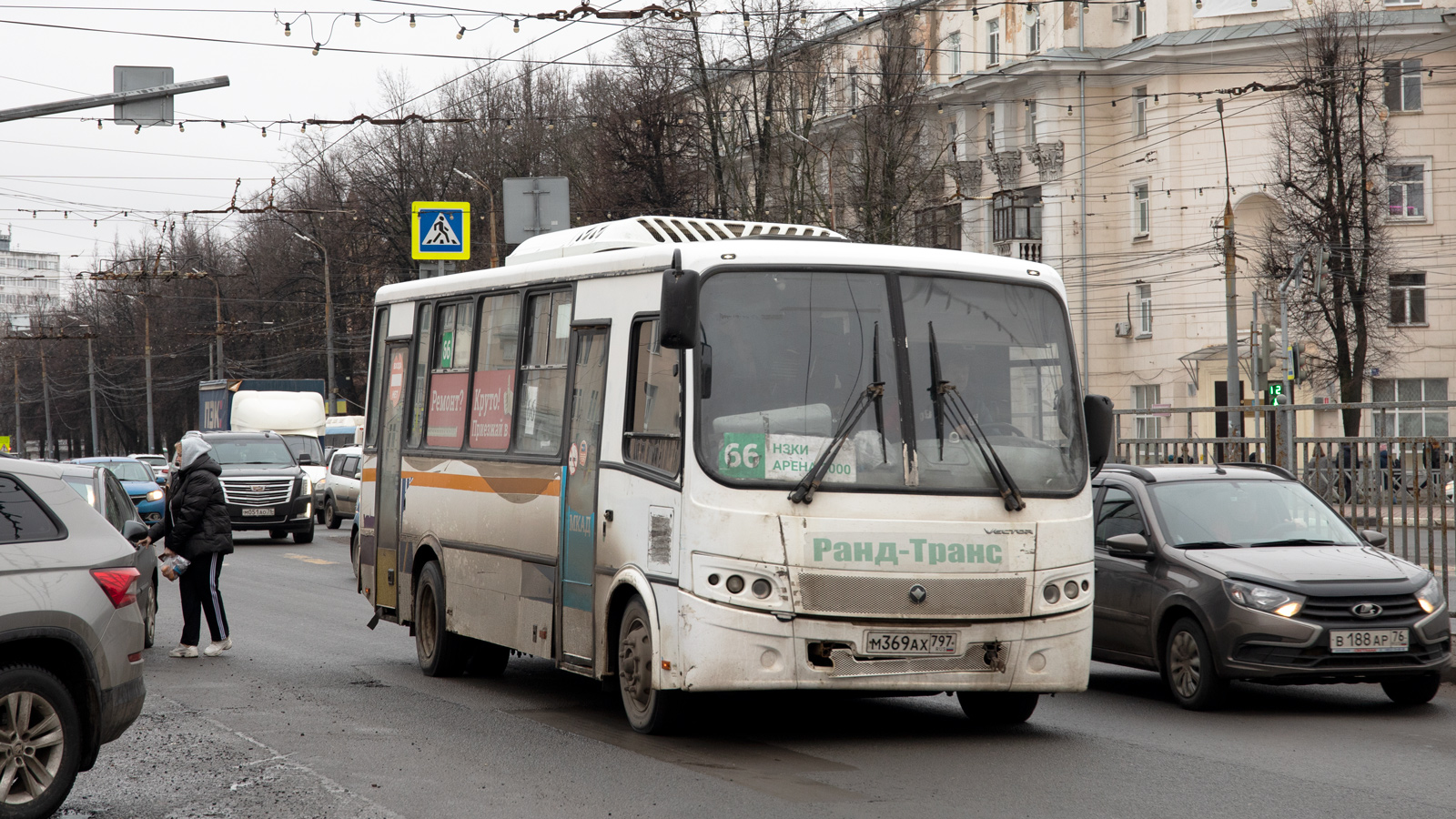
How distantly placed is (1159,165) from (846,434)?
4749 cm

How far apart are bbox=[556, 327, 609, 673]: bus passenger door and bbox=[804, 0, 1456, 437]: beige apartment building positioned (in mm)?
36154

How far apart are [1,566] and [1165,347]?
50.3m

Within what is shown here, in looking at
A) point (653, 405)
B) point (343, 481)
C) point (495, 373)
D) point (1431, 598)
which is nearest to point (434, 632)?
point (495, 373)

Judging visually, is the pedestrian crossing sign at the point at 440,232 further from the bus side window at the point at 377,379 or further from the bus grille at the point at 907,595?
the bus grille at the point at 907,595

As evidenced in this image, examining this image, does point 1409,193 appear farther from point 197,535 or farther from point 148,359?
point 148,359

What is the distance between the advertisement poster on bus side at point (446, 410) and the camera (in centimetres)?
1205

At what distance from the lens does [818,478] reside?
28.2 ft

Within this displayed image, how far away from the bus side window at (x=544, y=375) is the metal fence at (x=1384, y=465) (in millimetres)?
5290

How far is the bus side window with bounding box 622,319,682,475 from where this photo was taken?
29.1ft

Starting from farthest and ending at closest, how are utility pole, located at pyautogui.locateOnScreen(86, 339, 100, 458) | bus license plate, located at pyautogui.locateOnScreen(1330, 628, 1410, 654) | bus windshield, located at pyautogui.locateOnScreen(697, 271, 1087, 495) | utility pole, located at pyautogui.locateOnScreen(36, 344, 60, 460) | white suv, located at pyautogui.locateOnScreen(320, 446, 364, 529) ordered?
utility pole, located at pyautogui.locateOnScreen(36, 344, 60, 460) < utility pole, located at pyautogui.locateOnScreen(86, 339, 100, 458) < white suv, located at pyautogui.locateOnScreen(320, 446, 364, 529) < bus license plate, located at pyautogui.locateOnScreen(1330, 628, 1410, 654) < bus windshield, located at pyautogui.locateOnScreen(697, 271, 1087, 495)

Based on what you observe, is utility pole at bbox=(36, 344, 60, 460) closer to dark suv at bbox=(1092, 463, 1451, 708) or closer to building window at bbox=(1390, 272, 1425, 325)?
building window at bbox=(1390, 272, 1425, 325)

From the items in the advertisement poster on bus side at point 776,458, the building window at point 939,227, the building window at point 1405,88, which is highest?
the building window at point 1405,88

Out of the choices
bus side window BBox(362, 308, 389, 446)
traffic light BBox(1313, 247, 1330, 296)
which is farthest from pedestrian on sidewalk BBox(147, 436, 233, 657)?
traffic light BBox(1313, 247, 1330, 296)

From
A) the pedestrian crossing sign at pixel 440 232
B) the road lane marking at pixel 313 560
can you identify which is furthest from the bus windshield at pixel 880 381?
the road lane marking at pixel 313 560
